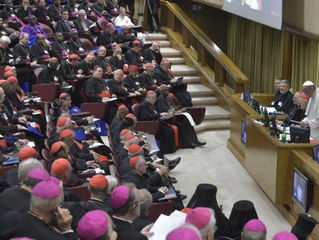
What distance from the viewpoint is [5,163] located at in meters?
6.86

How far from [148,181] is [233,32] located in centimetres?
1018

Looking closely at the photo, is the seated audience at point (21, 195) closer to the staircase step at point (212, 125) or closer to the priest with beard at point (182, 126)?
the priest with beard at point (182, 126)

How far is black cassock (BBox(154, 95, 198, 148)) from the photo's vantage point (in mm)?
10797

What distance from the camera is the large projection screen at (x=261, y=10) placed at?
10422mm

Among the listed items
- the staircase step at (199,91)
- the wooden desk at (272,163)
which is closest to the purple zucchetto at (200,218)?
the wooden desk at (272,163)

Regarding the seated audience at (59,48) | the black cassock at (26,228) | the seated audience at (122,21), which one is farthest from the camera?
the seated audience at (122,21)

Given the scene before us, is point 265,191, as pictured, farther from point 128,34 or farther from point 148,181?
point 128,34

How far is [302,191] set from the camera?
22.7 ft

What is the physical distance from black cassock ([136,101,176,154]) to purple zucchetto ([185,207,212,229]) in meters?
6.33

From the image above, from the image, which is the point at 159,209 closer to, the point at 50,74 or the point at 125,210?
the point at 125,210

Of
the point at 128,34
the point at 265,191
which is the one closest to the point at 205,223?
the point at 265,191

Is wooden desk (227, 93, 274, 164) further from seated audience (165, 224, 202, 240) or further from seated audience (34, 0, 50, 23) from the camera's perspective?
seated audience (34, 0, 50, 23)

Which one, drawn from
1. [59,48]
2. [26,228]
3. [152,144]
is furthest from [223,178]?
[59,48]

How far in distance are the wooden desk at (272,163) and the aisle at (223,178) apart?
264mm
